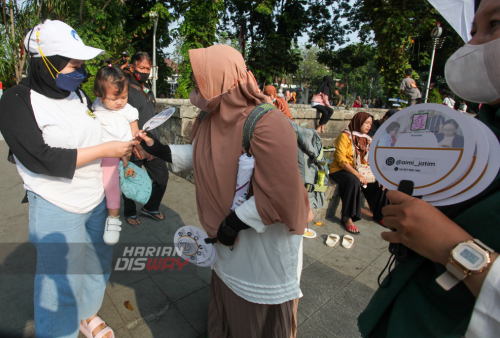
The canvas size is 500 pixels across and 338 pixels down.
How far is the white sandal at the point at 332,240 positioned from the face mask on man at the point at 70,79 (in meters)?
3.16

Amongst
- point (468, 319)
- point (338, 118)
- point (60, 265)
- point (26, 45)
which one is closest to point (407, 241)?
point (468, 319)

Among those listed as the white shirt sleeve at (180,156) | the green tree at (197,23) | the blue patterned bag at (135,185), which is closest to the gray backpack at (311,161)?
the white shirt sleeve at (180,156)

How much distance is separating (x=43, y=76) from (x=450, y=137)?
1.88m

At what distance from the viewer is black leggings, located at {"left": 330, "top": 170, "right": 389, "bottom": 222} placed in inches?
161

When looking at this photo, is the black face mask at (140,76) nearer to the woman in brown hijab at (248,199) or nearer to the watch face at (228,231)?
the woman in brown hijab at (248,199)

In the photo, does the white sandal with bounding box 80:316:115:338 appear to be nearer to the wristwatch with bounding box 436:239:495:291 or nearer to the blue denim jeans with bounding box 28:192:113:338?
the blue denim jeans with bounding box 28:192:113:338

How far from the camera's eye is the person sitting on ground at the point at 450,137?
77 cm

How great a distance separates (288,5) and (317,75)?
34.5 meters

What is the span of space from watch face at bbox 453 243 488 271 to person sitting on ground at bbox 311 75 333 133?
22.6 feet

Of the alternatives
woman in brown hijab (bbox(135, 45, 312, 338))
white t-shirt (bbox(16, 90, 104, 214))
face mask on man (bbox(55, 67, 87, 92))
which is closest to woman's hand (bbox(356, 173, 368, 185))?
woman in brown hijab (bbox(135, 45, 312, 338))

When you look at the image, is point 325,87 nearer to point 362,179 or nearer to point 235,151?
point 362,179

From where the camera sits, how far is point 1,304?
2.09m

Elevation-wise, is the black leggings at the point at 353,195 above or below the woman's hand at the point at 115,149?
below

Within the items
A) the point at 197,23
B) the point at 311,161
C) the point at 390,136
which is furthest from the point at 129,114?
the point at 197,23
